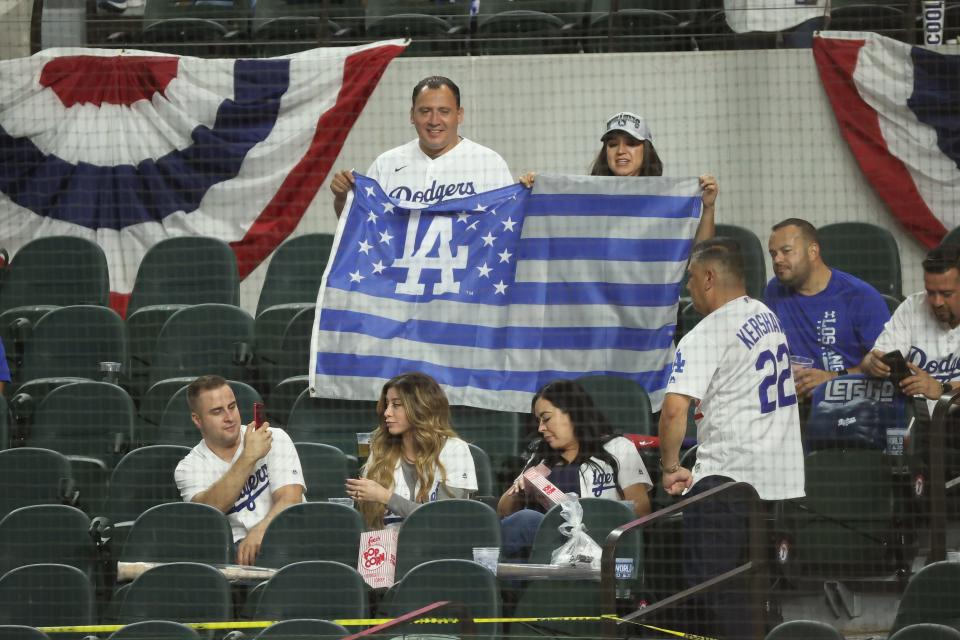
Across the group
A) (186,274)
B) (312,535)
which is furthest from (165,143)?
(312,535)

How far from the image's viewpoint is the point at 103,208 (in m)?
9.55

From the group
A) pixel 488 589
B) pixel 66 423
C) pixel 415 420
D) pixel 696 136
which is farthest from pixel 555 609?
pixel 696 136

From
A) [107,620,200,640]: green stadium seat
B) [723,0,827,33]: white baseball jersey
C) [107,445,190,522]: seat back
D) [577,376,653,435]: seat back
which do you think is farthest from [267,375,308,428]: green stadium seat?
[723,0,827,33]: white baseball jersey

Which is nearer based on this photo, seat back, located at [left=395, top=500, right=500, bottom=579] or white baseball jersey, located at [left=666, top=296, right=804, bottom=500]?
white baseball jersey, located at [left=666, top=296, right=804, bottom=500]

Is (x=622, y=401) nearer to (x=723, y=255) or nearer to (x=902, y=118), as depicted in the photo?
(x=723, y=255)

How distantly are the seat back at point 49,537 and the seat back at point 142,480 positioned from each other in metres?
0.29

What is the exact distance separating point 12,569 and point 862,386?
3675mm

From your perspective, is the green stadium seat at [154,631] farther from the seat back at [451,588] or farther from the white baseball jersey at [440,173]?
the white baseball jersey at [440,173]

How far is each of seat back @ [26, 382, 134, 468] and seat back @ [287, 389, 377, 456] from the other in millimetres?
800

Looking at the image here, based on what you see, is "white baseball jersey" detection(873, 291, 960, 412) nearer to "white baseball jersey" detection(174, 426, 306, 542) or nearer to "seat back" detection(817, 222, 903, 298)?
"seat back" detection(817, 222, 903, 298)

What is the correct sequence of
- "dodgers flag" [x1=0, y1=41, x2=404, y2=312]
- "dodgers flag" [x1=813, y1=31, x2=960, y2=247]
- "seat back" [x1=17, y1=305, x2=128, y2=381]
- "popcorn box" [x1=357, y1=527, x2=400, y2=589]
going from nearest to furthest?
1. "popcorn box" [x1=357, y1=527, x2=400, y2=589]
2. "seat back" [x1=17, y1=305, x2=128, y2=381]
3. "dodgers flag" [x1=813, y1=31, x2=960, y2=247]
4. "dodgers flag" [x1=0, y1=41, x2=404, y2=312]

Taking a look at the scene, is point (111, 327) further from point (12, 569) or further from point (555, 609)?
point (555, 609)

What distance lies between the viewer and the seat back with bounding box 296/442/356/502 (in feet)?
23.1

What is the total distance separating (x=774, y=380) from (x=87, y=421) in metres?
3.35
